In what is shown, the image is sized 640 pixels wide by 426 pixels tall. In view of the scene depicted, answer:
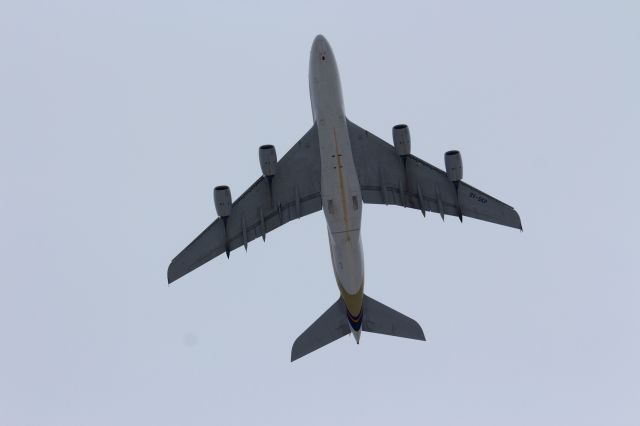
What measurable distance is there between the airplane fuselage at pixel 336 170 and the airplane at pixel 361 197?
0.92m

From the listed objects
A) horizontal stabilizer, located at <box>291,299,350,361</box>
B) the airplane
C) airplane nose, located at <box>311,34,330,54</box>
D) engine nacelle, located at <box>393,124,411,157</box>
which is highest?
airplane nose, located at <box>311,34,330,54</box>

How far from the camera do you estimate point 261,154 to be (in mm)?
52219

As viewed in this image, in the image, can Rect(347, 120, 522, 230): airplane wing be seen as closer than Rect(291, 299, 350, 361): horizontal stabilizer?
No

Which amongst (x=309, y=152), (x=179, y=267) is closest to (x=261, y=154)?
(x=309, y=152)

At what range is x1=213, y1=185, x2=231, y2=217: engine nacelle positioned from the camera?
5231 cm

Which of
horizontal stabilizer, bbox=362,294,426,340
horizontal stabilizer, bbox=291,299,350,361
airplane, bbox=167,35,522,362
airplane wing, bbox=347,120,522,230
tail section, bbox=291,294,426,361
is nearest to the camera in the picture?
airplane, bbox=167,35,522,362

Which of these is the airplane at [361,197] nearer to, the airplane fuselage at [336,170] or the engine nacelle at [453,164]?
the engine nacelle at [453,164]

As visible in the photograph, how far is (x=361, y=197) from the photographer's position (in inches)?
2047

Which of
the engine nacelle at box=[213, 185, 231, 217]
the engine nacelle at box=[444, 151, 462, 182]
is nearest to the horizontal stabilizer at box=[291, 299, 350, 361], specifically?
the engine nacelle at box=[213, 185, 231, 217]

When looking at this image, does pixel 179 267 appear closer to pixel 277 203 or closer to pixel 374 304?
pixel 277 203

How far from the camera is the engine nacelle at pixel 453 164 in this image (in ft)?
175

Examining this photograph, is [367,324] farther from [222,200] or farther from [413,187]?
[222,200]

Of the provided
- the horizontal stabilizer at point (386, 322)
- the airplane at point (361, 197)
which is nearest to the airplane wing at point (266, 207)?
the airplane at point (361, 197)

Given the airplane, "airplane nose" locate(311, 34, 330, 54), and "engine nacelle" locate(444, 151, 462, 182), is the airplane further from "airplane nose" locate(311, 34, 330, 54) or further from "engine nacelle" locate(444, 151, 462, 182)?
"airplane nose" locate(311, 34, 330, 54)
